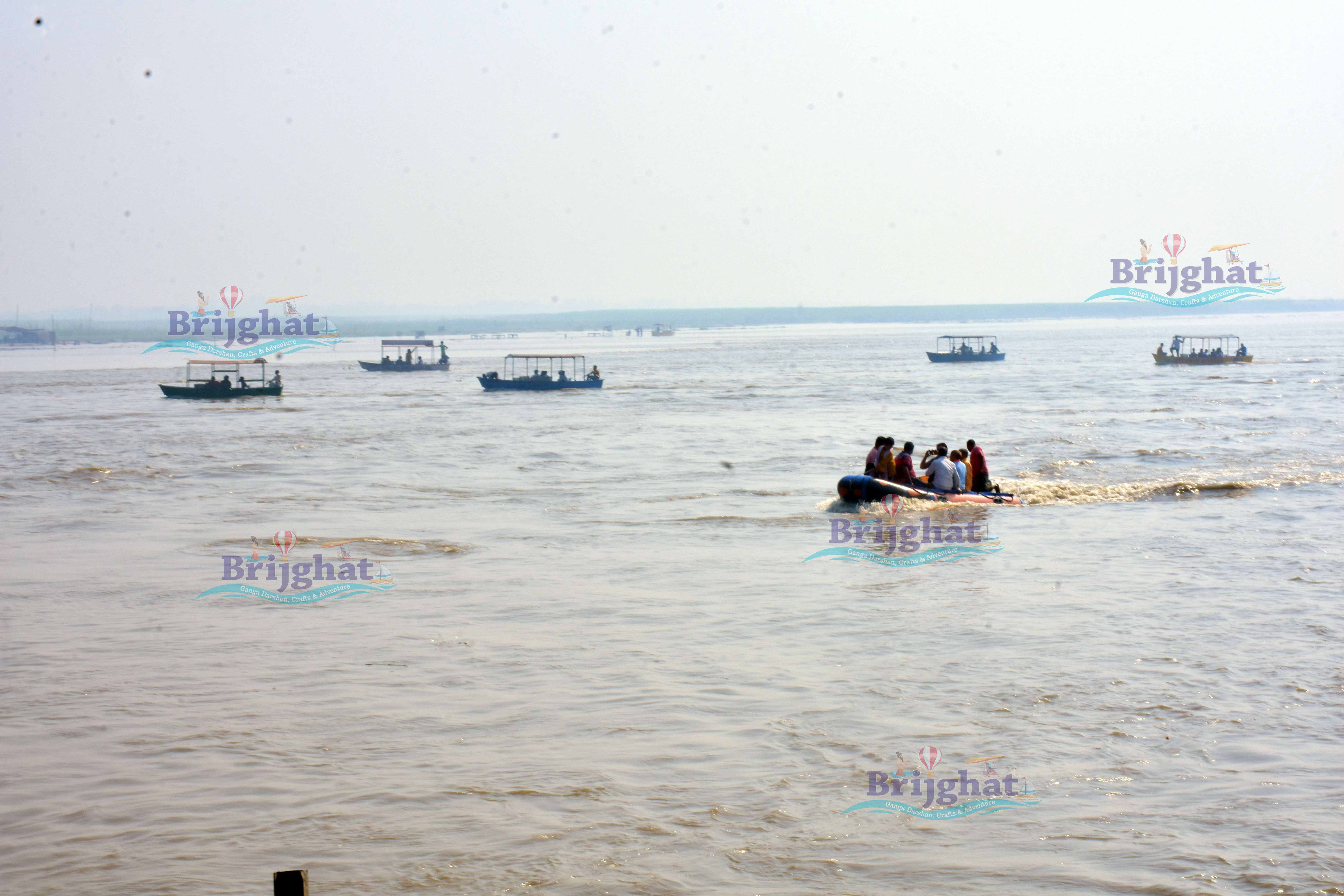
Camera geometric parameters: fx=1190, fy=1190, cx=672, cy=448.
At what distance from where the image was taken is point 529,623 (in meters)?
14.5

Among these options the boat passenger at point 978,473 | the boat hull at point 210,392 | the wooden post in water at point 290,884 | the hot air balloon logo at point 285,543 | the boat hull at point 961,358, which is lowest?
the hot air balloon logo at point 285,543

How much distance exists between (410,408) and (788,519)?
4122 centimetres

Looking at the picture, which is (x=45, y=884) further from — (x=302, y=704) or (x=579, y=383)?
(x=579, y=383)

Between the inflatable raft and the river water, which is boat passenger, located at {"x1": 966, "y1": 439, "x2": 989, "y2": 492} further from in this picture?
the river water

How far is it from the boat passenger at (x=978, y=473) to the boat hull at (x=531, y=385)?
1994 inches

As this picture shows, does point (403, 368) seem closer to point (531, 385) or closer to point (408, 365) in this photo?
point (408, 365)

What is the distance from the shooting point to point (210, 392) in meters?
67.9

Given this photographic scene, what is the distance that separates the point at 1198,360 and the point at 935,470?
243 feet

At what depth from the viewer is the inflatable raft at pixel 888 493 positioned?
77.2 feet

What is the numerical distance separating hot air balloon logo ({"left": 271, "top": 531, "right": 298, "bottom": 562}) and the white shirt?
12192 millimetres

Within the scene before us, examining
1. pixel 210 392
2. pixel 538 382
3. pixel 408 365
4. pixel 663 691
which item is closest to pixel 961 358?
pixel 538 382

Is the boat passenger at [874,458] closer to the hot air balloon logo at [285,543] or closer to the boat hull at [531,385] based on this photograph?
the hot air balloon logo at [285,543]

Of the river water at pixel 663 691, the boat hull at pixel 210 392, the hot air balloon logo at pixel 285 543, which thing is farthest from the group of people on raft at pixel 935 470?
the boat hull at pixel 210 392

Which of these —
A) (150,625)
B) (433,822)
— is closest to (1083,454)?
(150,625)
